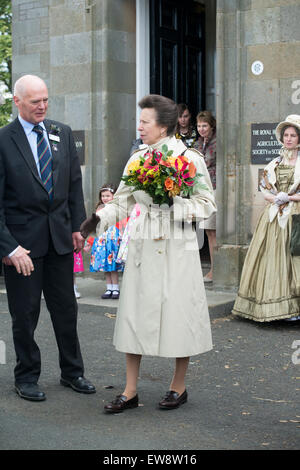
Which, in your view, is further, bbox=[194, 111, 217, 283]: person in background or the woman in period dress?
bbox=[194, 111, 217, 283]: person in background

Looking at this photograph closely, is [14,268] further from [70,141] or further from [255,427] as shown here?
[255,427]

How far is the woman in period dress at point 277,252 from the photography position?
7.89m

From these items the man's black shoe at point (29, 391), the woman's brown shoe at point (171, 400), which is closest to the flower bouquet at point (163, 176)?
the woman's brown shoe at point (171, 400)

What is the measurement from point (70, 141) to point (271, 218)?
3.02 meters

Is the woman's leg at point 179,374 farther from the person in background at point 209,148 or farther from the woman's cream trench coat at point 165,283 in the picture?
the person in background at point 209,148

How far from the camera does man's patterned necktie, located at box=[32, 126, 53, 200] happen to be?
5.49 m

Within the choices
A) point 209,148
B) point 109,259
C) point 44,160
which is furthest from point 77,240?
point 209,148

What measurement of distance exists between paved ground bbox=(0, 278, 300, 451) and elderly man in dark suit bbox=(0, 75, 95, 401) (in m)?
0.31

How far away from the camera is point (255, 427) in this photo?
15.7 feet

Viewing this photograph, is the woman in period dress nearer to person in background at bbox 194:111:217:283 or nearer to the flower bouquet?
person in background at bbox 194:111:217:283

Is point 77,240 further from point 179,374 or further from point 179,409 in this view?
point 179,409

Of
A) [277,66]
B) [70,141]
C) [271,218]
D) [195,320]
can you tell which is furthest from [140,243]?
[277,66]

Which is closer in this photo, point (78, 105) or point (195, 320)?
point (195, 320)

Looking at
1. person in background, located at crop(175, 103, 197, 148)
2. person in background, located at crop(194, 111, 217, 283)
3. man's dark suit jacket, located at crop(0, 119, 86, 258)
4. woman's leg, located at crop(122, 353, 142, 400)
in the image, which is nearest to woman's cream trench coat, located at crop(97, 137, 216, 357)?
woman's leg, located at crop(122, 353, 142, 400)
